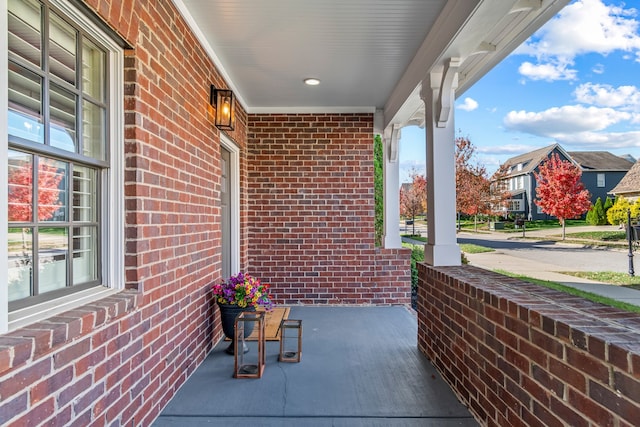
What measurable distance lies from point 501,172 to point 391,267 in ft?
13.8

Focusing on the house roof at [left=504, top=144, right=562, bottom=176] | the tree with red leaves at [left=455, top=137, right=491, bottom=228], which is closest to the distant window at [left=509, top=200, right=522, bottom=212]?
the house roof at [left=504, top=144, right=562, bottom=176]

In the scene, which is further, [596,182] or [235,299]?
[235,299]

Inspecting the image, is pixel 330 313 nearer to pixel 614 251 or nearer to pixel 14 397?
pixel 614 251

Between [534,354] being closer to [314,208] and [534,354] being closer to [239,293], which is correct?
[239,293]

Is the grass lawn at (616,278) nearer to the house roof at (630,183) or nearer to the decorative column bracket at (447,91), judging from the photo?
the house roof at (630,183)

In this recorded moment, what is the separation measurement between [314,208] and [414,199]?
6.72 meters

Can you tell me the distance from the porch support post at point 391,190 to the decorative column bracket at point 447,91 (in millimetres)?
2119

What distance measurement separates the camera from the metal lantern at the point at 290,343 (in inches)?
124

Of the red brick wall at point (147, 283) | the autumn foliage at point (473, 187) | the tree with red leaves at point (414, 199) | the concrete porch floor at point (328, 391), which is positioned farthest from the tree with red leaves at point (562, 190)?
the tree with red leaves at point (414, 199)

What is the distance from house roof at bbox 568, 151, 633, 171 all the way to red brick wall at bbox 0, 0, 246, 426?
2.61 metres

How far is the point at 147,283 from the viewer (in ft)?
7.00

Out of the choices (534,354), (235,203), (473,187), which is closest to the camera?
(534,354)

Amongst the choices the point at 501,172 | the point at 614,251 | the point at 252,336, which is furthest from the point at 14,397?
the point at 501,172

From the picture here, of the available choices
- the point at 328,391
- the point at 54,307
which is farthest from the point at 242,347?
the point at 54,307
